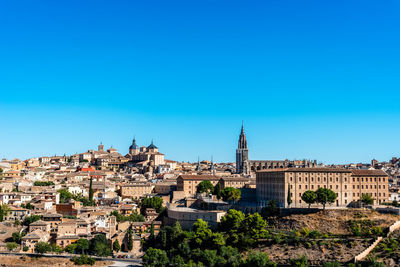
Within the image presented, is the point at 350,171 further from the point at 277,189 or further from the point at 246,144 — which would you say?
the point at 246,144

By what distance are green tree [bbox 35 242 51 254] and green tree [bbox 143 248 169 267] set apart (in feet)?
40.8

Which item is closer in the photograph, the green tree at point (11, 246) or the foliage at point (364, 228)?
the foliage at point (364, 228)

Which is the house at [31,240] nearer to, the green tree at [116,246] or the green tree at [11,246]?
the green tree at [11,246]

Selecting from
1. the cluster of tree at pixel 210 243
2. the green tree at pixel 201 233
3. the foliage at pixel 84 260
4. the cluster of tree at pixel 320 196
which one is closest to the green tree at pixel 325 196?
the cluster of tree at pixel 320 196

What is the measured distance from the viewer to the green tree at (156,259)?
51656mm

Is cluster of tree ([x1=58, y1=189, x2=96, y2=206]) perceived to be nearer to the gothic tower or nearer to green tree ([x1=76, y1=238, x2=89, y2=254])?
green tree ([x1=76, y1=238, x2=89, y2=254])

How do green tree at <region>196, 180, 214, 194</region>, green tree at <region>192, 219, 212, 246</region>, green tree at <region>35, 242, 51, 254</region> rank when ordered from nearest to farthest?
green tree at <region>192, 219, 212, 246</region> → green tree at <region>35, 242, 51, 254</region> → green tree at <region>196, 180, 214, 194</region>

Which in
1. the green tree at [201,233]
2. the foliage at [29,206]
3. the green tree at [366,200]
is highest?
the green tree at [366,200]

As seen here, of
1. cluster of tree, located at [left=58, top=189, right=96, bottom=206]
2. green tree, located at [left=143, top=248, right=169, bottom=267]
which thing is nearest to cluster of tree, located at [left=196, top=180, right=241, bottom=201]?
cluster of tree, located at [left=58, top=189, right=96, bottom=206]

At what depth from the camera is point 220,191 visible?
70688 mm

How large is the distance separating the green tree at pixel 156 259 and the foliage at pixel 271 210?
14493mm

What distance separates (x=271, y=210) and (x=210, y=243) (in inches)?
371

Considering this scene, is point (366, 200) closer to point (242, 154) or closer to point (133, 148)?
point (242, 154)

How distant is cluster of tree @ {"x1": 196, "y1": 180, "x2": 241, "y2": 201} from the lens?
228 ft
